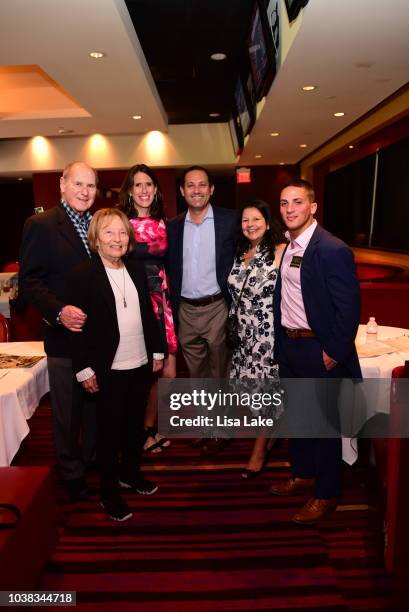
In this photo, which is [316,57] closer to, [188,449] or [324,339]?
[324,339]

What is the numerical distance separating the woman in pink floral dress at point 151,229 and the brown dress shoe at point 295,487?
0.94 metres

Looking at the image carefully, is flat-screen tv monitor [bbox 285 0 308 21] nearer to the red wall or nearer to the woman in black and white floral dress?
the woman in black and white floral dress

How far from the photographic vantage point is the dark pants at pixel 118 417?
2.13 meters

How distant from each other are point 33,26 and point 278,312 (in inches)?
102

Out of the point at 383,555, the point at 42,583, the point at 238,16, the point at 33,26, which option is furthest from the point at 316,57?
the point at 42,583

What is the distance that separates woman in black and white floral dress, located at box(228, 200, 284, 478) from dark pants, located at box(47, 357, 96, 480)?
898 millimetres

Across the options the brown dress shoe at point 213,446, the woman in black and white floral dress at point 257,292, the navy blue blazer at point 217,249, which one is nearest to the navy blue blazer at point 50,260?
the navy blue blazer at point 217,249

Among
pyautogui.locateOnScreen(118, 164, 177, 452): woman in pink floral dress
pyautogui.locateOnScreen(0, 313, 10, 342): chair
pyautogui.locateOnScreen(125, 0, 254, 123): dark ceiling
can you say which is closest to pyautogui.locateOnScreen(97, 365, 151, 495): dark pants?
pyautogui.locateOnScreen(118, 164, 177, 452): woman in pink floral dress

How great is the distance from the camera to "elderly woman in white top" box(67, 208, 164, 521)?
2066mm

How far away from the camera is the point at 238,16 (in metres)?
4.20

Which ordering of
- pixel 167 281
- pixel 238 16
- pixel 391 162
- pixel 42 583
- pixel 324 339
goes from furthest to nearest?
pixel 391 162 → pixel 238 16 → pixel 167 281 → pixel 324 339 → pixel 42 583

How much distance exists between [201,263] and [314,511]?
1.46m

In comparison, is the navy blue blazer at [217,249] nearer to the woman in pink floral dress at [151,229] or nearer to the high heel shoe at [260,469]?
the woman in pink floral dress at [151,229]

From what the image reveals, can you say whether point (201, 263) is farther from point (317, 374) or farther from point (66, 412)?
point (66, 412)
